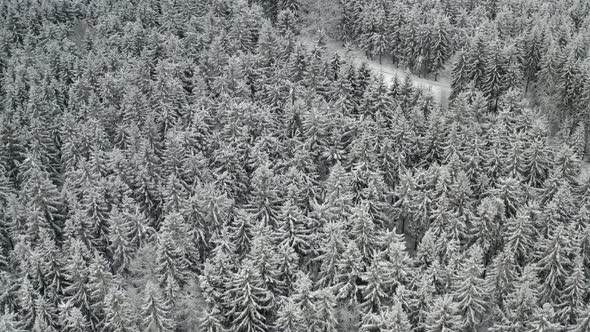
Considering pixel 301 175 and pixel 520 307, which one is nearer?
pixel 520 307

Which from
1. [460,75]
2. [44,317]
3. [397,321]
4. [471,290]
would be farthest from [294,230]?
[460,75]

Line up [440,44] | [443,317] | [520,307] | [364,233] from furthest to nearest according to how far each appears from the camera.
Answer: [440,44] → [364,233] → [520,307] → [443,317]

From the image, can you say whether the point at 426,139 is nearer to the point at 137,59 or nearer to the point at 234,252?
the point at 234,252

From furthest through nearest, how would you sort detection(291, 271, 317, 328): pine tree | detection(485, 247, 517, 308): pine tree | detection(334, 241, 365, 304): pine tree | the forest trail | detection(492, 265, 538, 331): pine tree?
the forest trail
detection(334, 241, 365, 304): pine tree
detection(485, 247, 517, 308): pine tree
detection(291, 271, 317, 328): pine tree
detection(492, 265, 538, 331): pine tree

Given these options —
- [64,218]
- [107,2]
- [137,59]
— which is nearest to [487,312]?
[64,218]

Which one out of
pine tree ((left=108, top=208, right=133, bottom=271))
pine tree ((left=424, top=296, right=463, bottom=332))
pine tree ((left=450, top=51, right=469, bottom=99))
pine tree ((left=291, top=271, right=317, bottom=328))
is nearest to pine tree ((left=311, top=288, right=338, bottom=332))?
pine tree ((left=291, top=271, right=317, bottom=328))

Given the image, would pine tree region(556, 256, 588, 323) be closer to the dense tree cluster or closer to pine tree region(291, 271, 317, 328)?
pine tree region(291, 271, 317, 328)

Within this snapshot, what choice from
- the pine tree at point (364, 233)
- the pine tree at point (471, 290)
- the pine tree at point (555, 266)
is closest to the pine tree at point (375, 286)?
the pine tree at point (364, 233)

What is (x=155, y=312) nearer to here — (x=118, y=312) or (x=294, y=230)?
(x=118, y=312)
